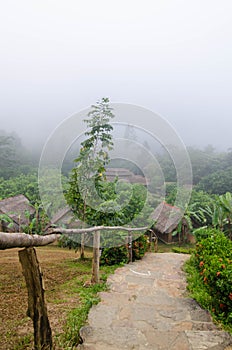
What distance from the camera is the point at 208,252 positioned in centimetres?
386

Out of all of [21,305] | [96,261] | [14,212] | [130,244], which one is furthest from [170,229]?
[21,305]

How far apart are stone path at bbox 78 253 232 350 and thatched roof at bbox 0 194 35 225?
33.6 ft

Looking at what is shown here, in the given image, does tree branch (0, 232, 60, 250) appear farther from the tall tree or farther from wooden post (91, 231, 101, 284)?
the tall tree

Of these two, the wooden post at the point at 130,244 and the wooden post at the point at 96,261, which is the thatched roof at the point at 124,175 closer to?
the wooden post at the point at 130,244

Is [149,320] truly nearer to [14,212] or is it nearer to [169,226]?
[169,226]

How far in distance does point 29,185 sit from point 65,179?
1097cm

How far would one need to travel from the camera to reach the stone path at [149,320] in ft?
6.72

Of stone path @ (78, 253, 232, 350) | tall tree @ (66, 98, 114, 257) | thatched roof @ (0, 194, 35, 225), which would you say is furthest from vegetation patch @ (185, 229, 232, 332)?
thatched roof @ (0, 194, 35, 225)

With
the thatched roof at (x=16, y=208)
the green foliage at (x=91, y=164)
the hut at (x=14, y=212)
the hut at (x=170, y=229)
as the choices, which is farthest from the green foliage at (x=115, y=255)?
the thatched roof at (x=16, y=208)

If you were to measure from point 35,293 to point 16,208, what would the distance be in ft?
40.7

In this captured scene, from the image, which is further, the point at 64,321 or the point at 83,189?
the point at 83,189

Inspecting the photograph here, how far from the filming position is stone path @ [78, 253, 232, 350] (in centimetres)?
205

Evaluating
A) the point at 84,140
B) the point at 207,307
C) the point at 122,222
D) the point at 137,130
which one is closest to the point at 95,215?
the point at 122,222

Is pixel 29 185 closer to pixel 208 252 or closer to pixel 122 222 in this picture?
pixel 122 222
